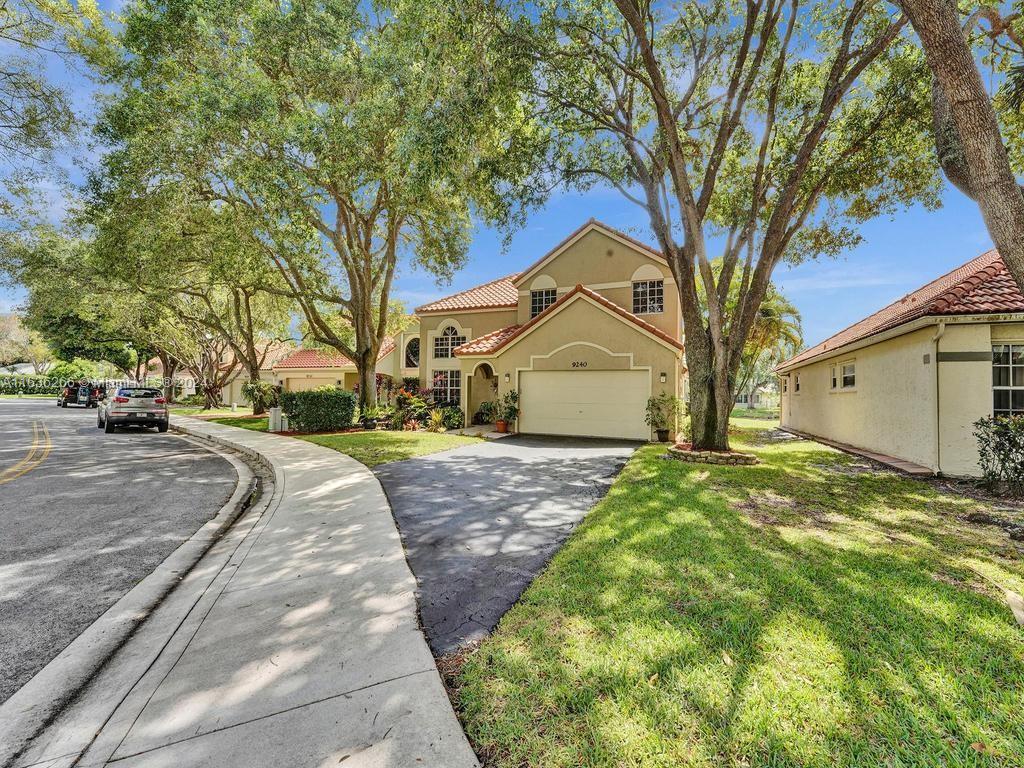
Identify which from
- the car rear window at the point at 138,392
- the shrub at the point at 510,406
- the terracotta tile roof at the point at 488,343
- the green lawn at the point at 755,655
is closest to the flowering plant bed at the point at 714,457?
the green lawn at the point at 755,655

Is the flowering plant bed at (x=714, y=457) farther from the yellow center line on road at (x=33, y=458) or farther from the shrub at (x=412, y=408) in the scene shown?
the yellow center line on road at (x=33, y=458)

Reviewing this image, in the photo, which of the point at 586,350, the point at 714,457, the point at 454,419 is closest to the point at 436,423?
the point at 454,419

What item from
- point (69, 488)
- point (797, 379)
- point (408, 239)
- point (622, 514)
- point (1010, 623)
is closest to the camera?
point (1010, 623)

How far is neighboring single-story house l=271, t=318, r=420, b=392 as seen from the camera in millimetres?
27281

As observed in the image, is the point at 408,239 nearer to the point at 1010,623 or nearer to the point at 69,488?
the point at 69,488

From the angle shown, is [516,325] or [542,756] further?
[516,325]

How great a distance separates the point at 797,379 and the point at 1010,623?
2080 cm

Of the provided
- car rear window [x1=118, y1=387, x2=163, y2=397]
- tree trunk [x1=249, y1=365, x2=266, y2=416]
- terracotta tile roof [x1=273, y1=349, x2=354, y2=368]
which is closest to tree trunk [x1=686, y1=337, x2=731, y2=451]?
car rear window [x1=118, y1=387, x2=163, y2=397]

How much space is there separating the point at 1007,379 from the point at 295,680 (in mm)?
13223

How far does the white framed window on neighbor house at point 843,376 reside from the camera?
14.4 metres

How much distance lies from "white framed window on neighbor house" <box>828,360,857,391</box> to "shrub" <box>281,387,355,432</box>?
17.9m

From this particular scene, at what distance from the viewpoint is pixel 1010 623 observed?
3385 mm

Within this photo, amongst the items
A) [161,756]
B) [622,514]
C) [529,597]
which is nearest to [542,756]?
[529,597]

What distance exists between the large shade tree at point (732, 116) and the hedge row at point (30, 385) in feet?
247
